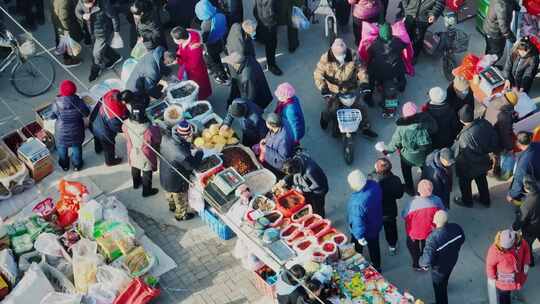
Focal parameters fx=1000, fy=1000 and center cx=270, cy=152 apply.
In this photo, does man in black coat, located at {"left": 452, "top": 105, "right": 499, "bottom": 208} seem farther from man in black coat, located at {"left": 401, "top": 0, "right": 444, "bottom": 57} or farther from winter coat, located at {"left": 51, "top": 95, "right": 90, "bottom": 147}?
winter coat, located at {"left": 51, "top": 95, "right": 90, "bottom": 147}

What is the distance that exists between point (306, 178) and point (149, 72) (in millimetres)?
3219

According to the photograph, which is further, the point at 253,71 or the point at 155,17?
the point at 155,17

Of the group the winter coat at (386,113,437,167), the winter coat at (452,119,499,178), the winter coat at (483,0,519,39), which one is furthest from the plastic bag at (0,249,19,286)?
the winter coat at (483,0,519,39)

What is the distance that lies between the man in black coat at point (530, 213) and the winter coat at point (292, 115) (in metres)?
3.25

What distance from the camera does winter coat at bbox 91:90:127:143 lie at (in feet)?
46.6

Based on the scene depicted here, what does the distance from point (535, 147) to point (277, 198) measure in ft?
11.4

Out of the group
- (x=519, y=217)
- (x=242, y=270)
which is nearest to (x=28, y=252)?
(x=242, y=270)

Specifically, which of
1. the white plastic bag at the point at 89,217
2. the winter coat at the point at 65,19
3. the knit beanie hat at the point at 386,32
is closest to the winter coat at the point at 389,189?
the knit beanie hat at the point at 386,32

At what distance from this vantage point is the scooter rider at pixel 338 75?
14.8m

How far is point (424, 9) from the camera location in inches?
628

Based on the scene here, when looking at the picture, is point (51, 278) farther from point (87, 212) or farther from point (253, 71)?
point (253, 71)

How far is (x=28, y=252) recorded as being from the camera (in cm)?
1328

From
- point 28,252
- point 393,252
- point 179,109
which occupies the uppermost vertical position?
point 179,109

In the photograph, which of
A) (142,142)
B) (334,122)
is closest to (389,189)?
(334,122)
